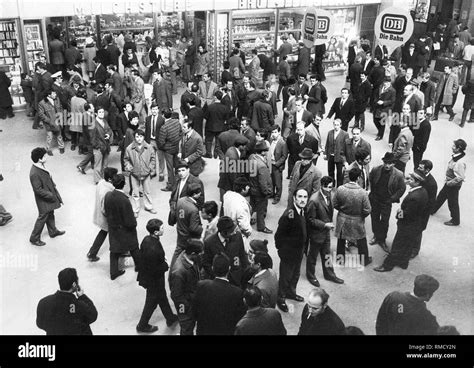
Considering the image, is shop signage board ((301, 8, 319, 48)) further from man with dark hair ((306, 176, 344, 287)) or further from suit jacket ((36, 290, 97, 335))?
suit jacket ((36, 290, 97, 335))

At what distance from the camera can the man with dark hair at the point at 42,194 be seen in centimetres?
820

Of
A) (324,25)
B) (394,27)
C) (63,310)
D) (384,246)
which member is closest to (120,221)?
(63,310)

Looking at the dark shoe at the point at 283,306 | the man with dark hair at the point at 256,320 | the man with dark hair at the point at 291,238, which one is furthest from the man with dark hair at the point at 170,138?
the man with dark hair at the point at 256,320

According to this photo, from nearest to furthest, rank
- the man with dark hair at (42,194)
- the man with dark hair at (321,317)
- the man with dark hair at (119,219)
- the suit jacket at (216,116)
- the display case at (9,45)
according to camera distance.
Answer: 1. the man with dark hair at (321,317)
2. the man with dark hair at (119,219)
3. the man with dark hair at (42,194)
4. the suit jacket at (216,116)
5. the display case at (9,45)

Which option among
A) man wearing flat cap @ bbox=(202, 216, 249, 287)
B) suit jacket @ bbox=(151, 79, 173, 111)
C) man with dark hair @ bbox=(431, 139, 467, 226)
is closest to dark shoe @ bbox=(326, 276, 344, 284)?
man wearing flat cap @ bbox=(202, 216, 249, 287)

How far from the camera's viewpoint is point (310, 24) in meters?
13.7

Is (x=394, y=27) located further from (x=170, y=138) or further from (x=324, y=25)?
(x=170, y=138)

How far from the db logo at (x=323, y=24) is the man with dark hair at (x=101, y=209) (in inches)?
301

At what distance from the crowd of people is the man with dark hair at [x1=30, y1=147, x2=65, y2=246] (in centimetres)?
2

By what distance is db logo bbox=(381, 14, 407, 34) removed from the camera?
11.2 meters

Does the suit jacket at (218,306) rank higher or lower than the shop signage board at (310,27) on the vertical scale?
lower

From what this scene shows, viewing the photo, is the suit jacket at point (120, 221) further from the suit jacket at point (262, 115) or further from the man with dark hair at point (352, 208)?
the suit jacket at point (262, 115)

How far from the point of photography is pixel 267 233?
9000 millimetres

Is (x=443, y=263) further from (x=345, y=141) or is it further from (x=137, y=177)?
(x=137, y=177)
